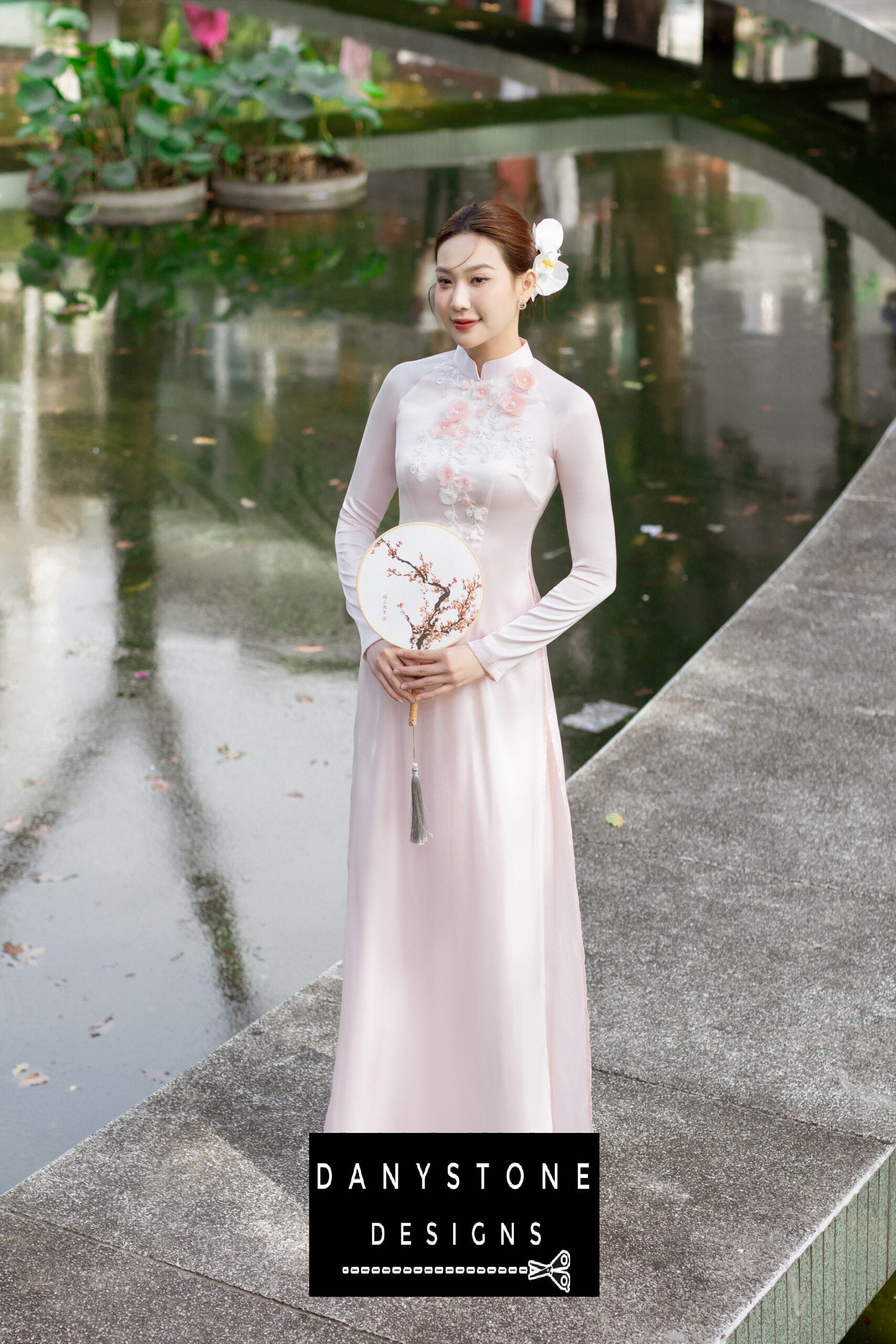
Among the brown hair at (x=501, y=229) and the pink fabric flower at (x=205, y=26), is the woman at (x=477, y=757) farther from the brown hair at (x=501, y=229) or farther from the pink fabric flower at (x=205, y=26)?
the pink fabric flower at (x=205, y=26)

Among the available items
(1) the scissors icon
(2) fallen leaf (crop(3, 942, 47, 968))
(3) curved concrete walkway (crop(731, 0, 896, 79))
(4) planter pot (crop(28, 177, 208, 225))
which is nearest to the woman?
(1) the scissors icon

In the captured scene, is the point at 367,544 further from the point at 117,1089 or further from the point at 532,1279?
the point at 117,1089

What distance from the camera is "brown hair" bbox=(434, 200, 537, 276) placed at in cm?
328

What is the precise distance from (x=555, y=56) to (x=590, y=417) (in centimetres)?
1942

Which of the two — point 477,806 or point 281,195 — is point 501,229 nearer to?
point 477,806

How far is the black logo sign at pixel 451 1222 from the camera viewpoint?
11.6 feet

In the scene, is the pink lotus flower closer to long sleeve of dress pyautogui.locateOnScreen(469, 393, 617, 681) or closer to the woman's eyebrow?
long sleeve of dress pyautogui.locateOnScreen(469, 393, 617, 681)

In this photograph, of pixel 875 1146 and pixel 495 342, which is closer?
pixel 495 342

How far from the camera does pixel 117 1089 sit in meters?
4.77

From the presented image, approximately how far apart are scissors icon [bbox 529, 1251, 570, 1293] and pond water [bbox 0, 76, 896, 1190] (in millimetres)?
1501

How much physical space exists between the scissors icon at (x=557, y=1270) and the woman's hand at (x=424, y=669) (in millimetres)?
1237

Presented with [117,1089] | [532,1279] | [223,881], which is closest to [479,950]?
[532,1279]

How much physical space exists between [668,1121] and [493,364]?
1.94 metres

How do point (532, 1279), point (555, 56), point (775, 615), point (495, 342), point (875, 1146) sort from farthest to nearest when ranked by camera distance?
point (555, 56)
point (775, 615)
point (875, 1146)
point (532, 1279)
point (495, 342)
